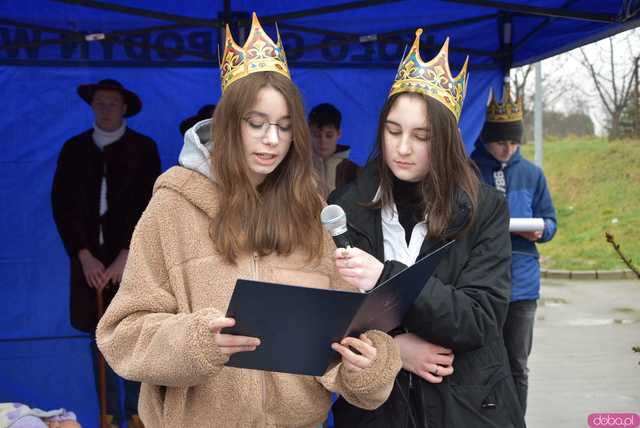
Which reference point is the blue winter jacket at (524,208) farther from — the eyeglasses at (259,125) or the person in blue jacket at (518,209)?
the eyeglasses at (259,125)

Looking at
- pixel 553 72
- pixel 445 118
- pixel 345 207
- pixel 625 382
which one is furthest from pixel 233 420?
pixel 553 72

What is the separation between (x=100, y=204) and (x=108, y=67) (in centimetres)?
84

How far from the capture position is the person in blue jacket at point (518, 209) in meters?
4.35

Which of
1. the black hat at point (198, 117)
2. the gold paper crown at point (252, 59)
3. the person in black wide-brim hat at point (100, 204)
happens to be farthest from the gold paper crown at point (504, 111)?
the gold paper crown at point (252, 59)

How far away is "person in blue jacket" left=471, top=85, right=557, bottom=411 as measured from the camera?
4352 millimetres

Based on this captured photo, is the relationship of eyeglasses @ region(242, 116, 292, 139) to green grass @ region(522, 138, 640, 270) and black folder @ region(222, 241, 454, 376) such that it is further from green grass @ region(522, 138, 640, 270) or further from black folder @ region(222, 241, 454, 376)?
green grass @ region(522, 138, 640, 270)

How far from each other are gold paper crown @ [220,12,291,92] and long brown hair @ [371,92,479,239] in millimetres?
445

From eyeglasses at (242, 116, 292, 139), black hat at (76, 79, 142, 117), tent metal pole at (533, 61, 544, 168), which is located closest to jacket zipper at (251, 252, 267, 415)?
eyeglasses at (242, 116, 292, 139)

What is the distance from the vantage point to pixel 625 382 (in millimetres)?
6488

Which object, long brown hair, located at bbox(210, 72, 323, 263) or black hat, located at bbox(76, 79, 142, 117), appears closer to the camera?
long brown hair, located at bbox(210, 72, 323, 263)

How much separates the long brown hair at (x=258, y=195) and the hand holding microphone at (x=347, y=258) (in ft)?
0.64

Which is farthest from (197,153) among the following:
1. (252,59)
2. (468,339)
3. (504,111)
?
(504,111)

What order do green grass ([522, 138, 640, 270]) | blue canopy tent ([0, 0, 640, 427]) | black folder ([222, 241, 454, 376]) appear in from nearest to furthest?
black folder ([222, 241, 454, 376]), blue canopy tent ([0, 0, 640, 427]), green grass ([522, 138, 640, 270])

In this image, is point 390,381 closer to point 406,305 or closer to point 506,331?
point 406,305
